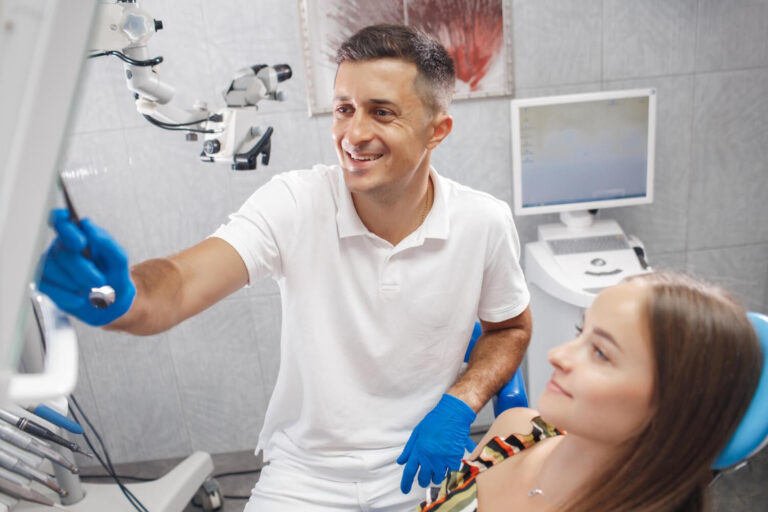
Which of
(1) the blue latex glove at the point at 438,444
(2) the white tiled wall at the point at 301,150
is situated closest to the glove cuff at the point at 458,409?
(1) the blue latex glove at the point at 438,444

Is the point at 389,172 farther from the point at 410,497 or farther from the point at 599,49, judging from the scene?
the point at 599,49

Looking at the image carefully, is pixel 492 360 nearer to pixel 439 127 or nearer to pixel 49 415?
pixel 439 127

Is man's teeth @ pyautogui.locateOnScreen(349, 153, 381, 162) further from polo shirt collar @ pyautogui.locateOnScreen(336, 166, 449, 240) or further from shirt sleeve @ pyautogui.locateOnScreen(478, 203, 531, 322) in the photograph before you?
shirt sleeve @ pyautogui.locateOnScreen(478, 203, 531, 322)

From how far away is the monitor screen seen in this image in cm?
208

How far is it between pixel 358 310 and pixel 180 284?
436 mm

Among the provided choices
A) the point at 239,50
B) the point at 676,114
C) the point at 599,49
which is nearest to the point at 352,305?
the point at 239,50

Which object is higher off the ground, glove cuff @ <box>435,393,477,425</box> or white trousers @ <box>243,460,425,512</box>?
glove cuff @ <box>435,393,477,425</box>

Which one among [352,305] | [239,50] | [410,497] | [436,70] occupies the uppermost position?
[239,50]

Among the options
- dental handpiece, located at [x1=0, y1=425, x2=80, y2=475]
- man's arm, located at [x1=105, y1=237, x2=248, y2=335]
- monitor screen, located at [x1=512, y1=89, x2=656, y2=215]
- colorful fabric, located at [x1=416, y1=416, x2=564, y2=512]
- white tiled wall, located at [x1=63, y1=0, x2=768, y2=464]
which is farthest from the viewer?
white tiled wall, located at [x1=63, y1=0, x2=768, y2=464]

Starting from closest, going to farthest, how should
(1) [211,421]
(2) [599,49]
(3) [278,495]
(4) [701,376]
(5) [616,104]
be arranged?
(4) [701,376], (3) [278,495], (5) [616,104], (2) [599,49], (1) [211,421]

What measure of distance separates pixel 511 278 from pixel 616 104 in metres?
0.96

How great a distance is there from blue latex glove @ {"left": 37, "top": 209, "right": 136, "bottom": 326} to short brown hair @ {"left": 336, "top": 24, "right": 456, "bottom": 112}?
0.83m

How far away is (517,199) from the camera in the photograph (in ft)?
7.09

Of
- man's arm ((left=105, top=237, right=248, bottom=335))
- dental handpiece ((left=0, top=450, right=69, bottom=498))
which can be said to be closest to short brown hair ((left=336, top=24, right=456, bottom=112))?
man's arm ((left=105, top=237, right=248, bottom=335))
